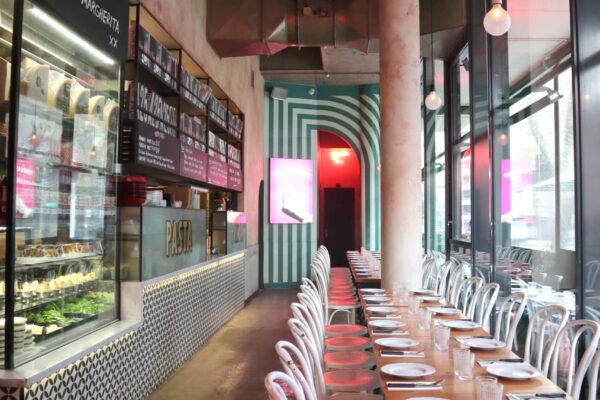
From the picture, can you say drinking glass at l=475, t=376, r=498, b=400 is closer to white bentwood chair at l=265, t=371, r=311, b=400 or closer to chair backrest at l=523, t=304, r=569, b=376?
white bentwood chair at l=265, t=371, r=311, b=400

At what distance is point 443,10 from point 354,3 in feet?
3.89

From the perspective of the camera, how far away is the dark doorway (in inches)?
548

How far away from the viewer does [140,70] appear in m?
4.80

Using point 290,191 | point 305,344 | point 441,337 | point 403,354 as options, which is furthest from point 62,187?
point 290,191

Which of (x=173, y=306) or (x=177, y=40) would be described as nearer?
(x=173, y=306)

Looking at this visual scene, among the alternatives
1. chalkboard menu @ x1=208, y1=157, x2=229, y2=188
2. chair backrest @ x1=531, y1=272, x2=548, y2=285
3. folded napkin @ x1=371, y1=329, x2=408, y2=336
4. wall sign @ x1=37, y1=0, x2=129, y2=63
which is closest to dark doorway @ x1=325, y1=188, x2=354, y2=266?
chalkboard menu @ x1=208, y1=157, x2=229, y2=188

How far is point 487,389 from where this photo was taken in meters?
1.87

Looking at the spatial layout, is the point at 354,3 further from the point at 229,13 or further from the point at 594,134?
the point at 594,134

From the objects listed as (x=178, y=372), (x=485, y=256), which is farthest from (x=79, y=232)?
(x=485, y=256)

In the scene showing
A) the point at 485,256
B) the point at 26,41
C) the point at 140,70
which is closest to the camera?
the point at 26,41

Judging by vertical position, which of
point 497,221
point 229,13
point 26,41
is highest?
point 229,13

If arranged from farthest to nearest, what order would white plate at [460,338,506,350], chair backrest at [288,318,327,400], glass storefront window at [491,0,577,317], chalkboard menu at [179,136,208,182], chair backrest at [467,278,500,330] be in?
1. chalkboard menu at [179,136,208,182]
2. chair backrest at [467,278,500,330]
3. glass storefront window at [491,0,577,317]
4. white plate at [460,338,506,350]
5. chair backrest at [288,318,327,400]

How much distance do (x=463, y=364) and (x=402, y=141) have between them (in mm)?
3451

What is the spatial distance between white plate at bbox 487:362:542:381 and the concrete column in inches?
118
